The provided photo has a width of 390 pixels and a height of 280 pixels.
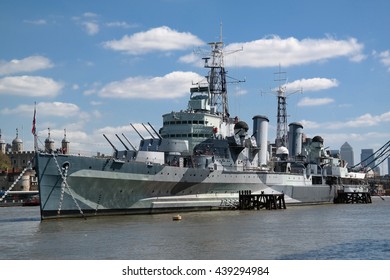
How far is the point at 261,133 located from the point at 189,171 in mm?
14151

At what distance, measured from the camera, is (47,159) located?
101 feet

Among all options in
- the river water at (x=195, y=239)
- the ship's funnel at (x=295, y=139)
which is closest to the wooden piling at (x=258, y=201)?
the river water at (x=195, y=239)

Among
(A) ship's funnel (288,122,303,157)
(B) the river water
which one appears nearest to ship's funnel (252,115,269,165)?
(A) ship's funnel (288,122,303,157)

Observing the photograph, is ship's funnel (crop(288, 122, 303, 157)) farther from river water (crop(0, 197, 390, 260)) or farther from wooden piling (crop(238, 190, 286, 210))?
river water (crop(0, 197, 390, 260))

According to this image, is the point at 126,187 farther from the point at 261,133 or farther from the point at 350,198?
the point at 350,198

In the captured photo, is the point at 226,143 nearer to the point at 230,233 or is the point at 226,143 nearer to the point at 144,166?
the point at 144,166

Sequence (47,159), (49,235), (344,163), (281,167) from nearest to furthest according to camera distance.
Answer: (49,235) < (47,159) < (281,167) < (344,163)

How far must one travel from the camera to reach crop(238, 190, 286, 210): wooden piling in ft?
137

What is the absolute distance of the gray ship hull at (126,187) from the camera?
3075cm

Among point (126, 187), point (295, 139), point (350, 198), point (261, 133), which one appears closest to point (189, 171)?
point (126, 187)

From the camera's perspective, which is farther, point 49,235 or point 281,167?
point 281,167

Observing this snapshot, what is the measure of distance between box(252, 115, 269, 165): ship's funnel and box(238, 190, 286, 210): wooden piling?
387 centimetres
